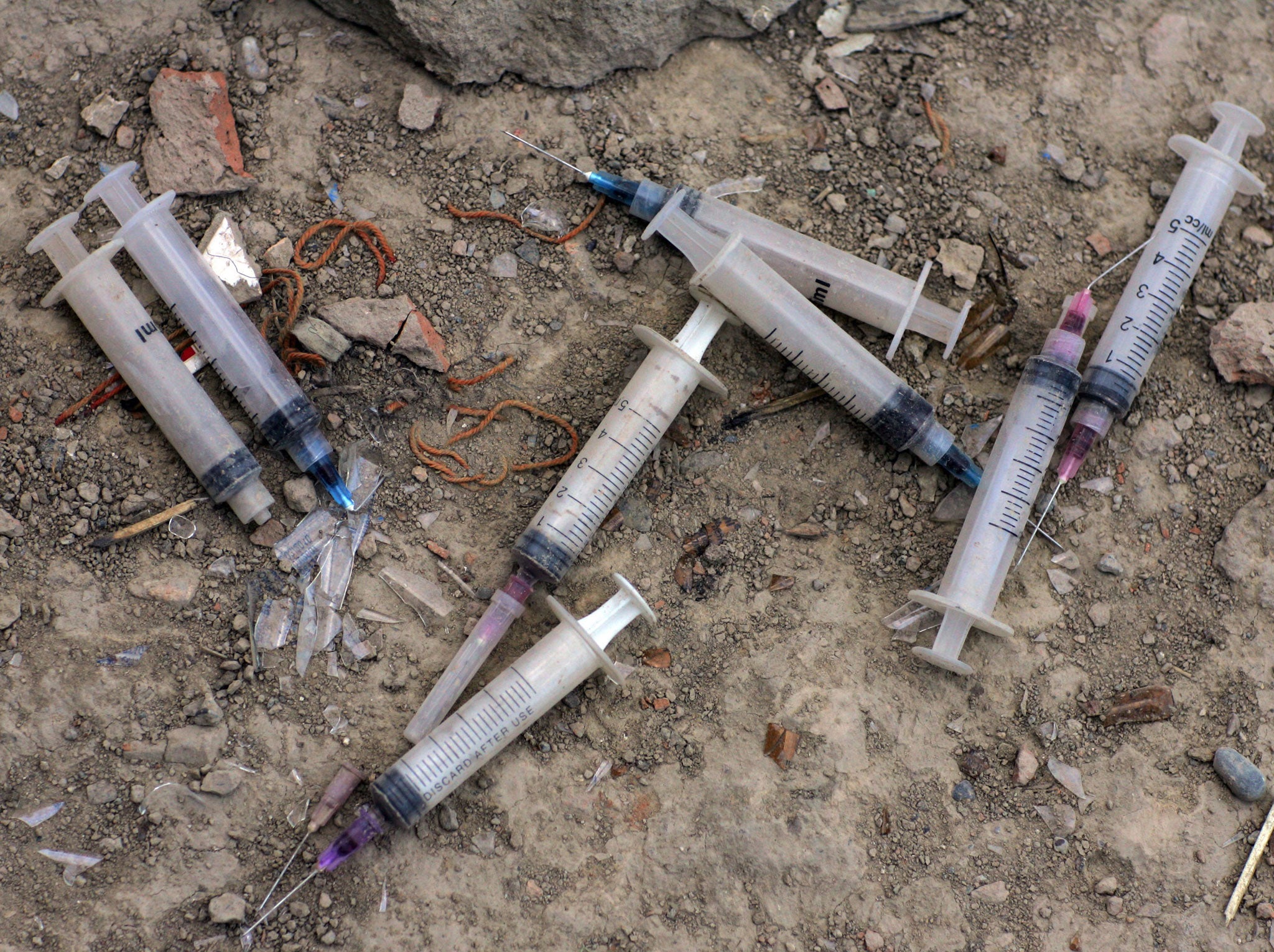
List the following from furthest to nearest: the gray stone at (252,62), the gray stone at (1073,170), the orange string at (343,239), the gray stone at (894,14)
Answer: the gray stone at (894,14) < the gray stone at (1073,170) < the gray stone at (252,62) < the orange string at (343,239)

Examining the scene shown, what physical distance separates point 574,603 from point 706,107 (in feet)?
6.02

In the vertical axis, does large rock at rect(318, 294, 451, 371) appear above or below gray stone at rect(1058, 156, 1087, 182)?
below

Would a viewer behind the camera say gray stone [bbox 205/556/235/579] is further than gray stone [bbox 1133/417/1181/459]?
No

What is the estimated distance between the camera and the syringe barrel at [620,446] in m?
2.96

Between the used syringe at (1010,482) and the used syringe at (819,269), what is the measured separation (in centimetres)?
31

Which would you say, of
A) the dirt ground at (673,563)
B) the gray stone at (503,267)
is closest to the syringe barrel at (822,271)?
the dirt ground at (673,563)

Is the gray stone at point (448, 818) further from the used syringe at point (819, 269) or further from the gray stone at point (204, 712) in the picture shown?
the used syringe at point (819, 269)

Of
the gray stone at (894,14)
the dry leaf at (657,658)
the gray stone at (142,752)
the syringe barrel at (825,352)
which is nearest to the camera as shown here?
the gray stone at (142,752)

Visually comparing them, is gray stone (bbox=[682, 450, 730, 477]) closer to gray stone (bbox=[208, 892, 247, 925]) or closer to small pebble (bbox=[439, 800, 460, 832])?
small pebble (bbox=[439, 800, 460, 832])

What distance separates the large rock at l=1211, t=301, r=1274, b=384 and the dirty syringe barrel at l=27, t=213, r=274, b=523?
10.4 ft

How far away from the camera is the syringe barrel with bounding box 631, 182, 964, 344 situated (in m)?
3.21

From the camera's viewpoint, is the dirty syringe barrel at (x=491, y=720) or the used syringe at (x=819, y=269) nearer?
the dirty syringe barrel at (x=491, y=720)

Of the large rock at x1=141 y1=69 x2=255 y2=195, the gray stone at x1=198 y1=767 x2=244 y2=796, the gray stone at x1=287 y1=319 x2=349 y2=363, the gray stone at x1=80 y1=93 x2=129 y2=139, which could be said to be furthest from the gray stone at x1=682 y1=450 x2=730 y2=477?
the gray stone at x1=80 y1=93 x2=129 y2=139

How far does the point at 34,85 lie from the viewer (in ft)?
10.5
